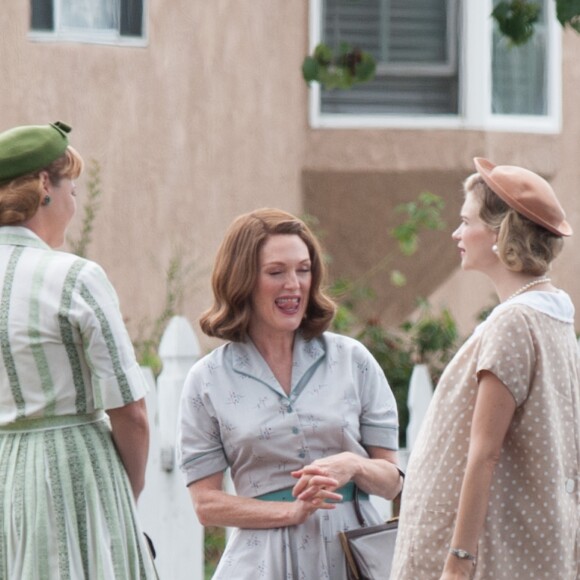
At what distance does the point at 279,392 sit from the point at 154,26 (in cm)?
557

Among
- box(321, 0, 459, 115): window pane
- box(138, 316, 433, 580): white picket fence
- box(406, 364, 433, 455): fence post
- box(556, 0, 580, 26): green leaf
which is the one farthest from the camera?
box(321, 0, 459, 115): window pane

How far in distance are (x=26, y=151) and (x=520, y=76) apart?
6.98 metres

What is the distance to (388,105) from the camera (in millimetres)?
9781

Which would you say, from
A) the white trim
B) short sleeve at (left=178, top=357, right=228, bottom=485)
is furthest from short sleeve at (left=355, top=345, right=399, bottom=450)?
the white trim

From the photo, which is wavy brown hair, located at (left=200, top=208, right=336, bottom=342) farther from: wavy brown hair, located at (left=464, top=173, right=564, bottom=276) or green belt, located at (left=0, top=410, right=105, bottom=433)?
wavy brown hair, located at (left=464, top=173, right=564, bottom=276)

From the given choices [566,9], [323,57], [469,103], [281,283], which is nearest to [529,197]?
[281,283]

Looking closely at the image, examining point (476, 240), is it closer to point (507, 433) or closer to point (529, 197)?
point (529, 197)

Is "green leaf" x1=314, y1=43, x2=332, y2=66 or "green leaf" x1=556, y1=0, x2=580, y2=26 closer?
"green leaf" x1=556, y1=0, x2=580, y2=26

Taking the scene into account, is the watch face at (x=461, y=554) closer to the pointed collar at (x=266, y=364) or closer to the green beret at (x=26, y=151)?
the pointed collar at (x=266, y=364)

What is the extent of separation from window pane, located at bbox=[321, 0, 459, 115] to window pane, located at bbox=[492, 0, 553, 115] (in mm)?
308

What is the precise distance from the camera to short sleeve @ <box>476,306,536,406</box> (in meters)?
3.09

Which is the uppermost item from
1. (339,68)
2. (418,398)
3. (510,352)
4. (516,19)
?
(516,19)

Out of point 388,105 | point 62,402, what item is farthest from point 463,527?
point 388,105

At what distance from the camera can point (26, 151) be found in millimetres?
3477
